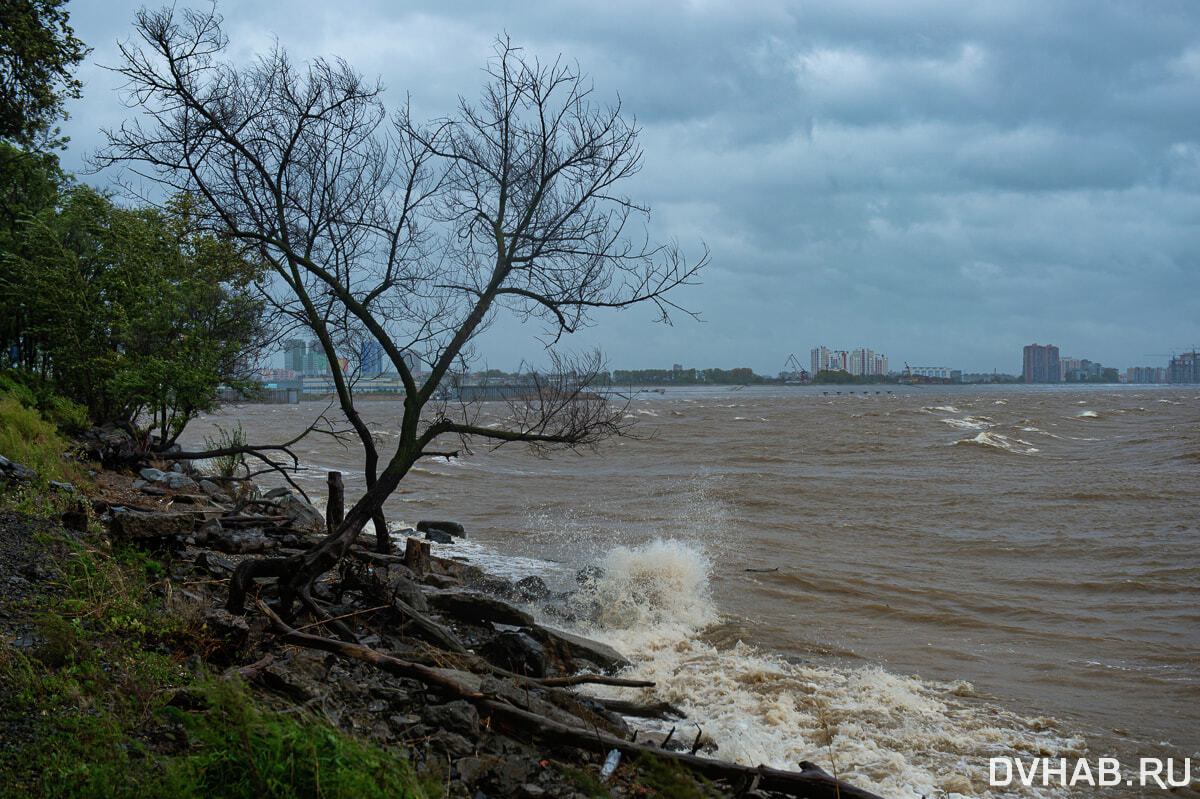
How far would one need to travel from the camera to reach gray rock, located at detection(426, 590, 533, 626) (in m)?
7.68

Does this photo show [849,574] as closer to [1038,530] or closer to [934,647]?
[934,647]

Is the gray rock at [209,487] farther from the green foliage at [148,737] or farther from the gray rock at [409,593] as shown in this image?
the green foliage at [148,737]

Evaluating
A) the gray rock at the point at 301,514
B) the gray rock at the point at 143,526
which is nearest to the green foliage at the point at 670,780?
the gray rock at the point at 143,526

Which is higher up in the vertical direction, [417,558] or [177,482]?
[177,482]

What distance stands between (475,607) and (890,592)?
6.78 m

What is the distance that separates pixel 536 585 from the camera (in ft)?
35.5

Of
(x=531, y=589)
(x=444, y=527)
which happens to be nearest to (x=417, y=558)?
(x=531, y=589)

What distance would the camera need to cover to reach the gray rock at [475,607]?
7.68 m

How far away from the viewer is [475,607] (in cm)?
778

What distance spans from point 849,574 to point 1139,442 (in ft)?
Result: 93.6

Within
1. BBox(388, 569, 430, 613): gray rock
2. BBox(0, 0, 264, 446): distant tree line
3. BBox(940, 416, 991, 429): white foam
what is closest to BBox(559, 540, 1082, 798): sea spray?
BBox(388, 569, 430, 613): gray rock

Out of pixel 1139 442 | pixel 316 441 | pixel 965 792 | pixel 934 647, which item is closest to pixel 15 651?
pixel 965 792

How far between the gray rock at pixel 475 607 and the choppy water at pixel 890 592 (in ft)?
4.72

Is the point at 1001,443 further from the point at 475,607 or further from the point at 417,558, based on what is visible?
the point at 475,607
